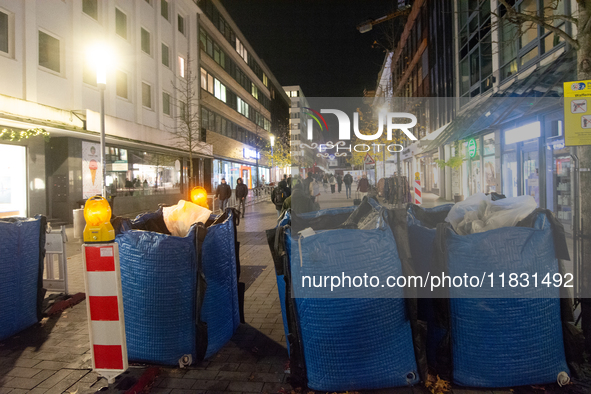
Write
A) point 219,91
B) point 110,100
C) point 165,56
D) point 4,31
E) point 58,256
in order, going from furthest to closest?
point 219,91 < point 165,56 < point 110,100 < point 4,31 < point 58,256

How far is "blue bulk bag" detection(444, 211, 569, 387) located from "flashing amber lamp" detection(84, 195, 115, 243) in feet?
8.38

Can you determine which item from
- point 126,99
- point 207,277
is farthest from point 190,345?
point 126,99

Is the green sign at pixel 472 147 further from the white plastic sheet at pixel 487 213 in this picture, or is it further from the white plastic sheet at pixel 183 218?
the white plastic sheet at pixel 183 218

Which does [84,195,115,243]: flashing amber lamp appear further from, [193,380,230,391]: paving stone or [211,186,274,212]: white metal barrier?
[211,186,274,212]: white metal barrier

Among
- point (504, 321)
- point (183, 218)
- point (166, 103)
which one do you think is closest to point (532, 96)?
point (504, 321)

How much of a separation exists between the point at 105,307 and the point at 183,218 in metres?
1.37

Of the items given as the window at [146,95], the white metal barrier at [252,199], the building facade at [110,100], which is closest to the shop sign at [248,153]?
the white metal barrier at [252,199]

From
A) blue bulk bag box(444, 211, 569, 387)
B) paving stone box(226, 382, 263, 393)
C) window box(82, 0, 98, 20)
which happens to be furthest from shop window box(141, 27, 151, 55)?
blue bulk bag box(444, 211, 569, 387)

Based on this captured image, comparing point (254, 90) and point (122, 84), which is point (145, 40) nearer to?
point (122, 84)

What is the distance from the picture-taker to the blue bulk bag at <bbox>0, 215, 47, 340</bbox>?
12.8ft

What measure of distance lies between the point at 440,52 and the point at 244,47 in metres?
26.1

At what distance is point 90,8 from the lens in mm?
17016

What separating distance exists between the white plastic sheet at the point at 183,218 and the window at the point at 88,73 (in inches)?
591

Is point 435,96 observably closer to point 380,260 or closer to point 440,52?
point 440,52
